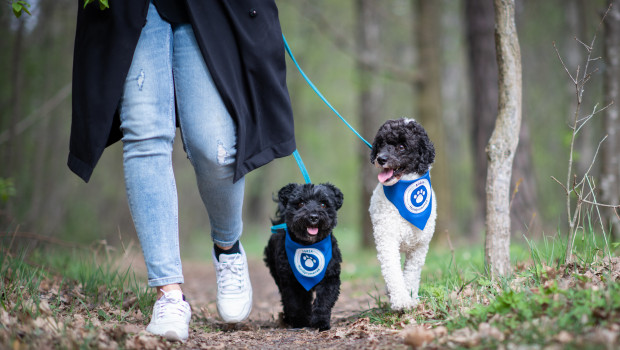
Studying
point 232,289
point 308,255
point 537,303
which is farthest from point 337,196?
point 537,303

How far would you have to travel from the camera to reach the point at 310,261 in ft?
11.5

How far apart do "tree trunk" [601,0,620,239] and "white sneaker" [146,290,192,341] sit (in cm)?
521

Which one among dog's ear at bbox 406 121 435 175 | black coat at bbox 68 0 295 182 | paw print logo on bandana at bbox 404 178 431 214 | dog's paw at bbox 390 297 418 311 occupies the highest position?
black coat at bbox 68 0 295 182

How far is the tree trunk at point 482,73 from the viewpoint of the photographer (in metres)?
8.23

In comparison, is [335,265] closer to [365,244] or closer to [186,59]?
[186,59]

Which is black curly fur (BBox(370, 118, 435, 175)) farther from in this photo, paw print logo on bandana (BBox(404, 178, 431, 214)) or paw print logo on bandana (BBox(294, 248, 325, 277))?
paw print logo on bandana (BBox(294, 248, 325, 277))

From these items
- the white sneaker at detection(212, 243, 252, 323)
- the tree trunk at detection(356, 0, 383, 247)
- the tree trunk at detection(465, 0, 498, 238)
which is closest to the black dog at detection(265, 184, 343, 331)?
the white sneaker at detection(212, 243, 252, 323)

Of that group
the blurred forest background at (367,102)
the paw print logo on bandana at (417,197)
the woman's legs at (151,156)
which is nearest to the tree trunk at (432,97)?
the blurred forest background at (367,102)

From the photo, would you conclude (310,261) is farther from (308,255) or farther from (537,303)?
(537,303)

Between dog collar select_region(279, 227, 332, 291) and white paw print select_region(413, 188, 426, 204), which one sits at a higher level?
white paw print select_region(413, 188, 426, 204)

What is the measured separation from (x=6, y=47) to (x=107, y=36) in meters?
7.69

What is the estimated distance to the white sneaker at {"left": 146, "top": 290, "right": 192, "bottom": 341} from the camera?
260cm

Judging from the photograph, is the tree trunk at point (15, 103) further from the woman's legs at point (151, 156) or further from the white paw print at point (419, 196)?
the white paw print at point (419, 196)

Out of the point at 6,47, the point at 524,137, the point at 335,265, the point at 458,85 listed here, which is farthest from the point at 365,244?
the point at 458,85
